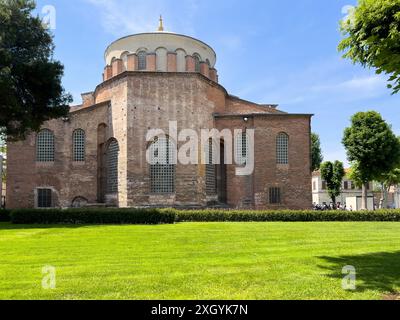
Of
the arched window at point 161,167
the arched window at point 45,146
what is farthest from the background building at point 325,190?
→ the arched window at point 45,146

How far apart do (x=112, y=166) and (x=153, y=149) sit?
4.03 m

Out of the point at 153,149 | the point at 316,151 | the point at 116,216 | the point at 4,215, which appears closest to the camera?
the point at 116,216

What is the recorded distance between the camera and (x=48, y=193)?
28.4m

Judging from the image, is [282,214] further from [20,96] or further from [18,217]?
[20,96]

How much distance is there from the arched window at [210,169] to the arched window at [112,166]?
7060 millimetres

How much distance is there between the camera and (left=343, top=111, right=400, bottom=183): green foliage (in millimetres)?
31906

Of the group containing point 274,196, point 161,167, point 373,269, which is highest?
point 161,167

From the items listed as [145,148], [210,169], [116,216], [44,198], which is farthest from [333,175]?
[44,198]

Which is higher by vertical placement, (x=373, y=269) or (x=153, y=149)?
(x=153, y=149)

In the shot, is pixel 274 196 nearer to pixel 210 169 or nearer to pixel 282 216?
pixel 210 169

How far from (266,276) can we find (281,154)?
76.7ft

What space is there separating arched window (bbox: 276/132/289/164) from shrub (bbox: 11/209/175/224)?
1250cm

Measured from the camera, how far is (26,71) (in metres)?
20.7
